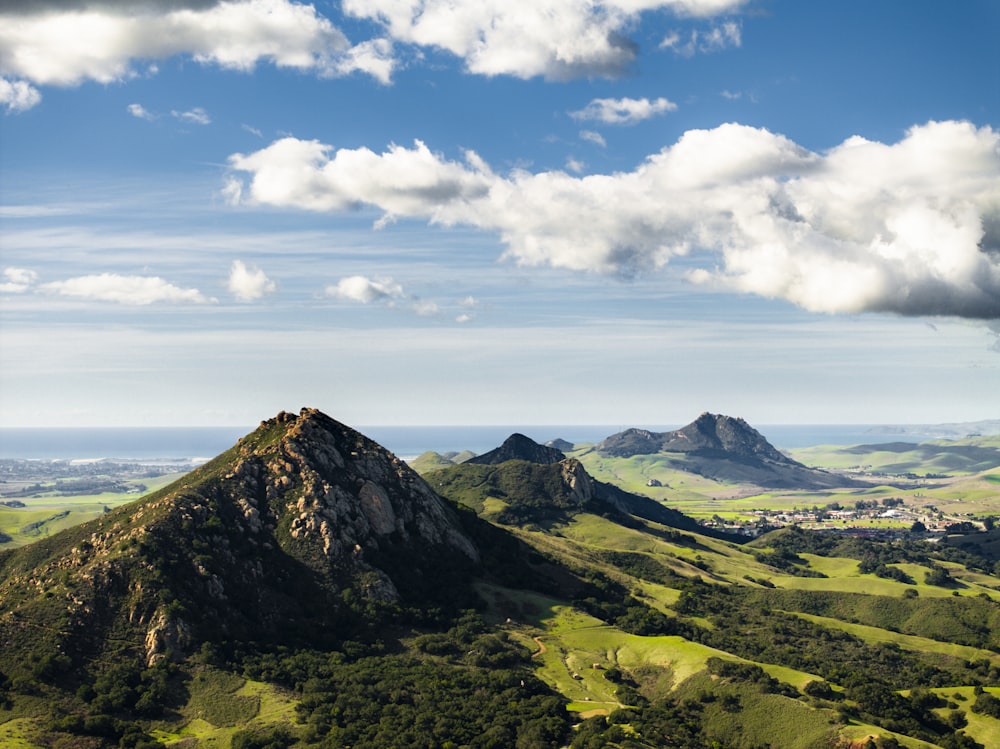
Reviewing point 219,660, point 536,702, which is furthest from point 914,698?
point 219,660

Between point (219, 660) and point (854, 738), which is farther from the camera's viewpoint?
point (219, 660)

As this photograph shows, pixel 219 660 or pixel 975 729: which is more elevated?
pixel 219 660

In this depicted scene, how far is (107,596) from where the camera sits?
7815 inches

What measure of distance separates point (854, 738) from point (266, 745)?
11067cm

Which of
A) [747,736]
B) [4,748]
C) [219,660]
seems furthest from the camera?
[219,660]

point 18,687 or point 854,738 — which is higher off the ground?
point 18,687

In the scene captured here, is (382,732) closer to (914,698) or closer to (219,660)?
(219,660)

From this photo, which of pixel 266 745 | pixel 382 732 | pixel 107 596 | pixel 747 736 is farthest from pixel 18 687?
pixel 747 736

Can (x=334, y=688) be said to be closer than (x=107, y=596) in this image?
Yes

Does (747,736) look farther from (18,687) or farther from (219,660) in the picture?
(18,687)

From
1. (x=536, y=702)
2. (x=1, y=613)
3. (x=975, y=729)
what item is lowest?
(x=975, y=729)

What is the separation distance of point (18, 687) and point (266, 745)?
54.5 m

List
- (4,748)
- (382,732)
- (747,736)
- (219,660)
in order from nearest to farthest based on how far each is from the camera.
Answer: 1. (4,748)
2. (382,732)
3. (747,736)
4. (219,660)

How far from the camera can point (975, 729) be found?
180m
